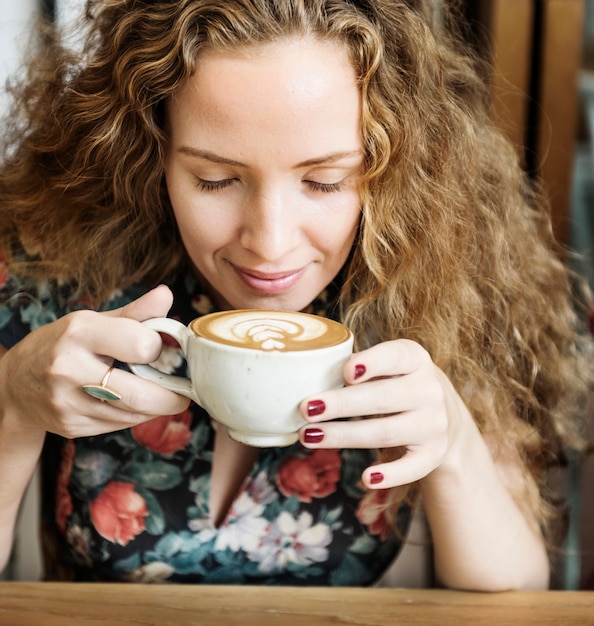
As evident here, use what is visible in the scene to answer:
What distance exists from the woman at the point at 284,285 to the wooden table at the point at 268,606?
82 millimetres

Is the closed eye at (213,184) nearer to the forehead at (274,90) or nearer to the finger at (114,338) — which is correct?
the forehead at (274,90)

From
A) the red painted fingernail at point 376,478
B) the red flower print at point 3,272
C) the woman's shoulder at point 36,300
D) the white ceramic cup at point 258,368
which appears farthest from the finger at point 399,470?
the red flower print at point 3,272

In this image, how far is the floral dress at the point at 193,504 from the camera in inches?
51.2

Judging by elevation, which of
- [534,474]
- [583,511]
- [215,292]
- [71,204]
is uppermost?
[71,204]

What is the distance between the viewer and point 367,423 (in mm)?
905

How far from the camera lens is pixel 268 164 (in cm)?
99

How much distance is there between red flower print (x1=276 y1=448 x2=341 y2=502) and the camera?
4.38 ft

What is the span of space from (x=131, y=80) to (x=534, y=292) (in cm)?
72

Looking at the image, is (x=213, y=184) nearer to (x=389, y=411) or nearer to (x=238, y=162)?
(x=238, y=162)

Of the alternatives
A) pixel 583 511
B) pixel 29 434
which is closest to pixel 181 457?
pixel 29 434

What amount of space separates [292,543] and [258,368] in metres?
0.62

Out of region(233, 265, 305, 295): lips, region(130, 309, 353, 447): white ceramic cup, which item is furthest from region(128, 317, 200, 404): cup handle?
region(233, 265, 305, 295): lips

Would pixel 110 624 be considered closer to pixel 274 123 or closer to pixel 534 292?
pixel 274 123

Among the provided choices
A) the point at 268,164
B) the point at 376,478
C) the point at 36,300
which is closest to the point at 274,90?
the point at 268,164
